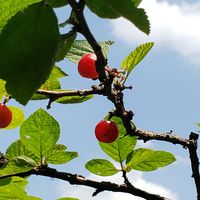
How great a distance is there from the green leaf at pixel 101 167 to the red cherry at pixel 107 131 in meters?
0.16

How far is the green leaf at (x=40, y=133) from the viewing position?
9.34ft

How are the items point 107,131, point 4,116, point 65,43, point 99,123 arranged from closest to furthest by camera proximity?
1. point 65,43
2. point 107,131
3. point 4,116
4. point 99,123

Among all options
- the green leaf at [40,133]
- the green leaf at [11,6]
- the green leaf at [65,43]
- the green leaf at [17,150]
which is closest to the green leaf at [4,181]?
the green leaf at [40,133]

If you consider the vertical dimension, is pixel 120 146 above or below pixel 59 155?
above

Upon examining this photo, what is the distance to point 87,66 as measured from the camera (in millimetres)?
2455

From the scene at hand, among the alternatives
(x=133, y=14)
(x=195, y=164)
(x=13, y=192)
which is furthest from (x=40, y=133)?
(x=133, y=14)

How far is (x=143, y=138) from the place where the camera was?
8.34ft

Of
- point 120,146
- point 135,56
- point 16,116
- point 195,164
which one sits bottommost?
point 195,164

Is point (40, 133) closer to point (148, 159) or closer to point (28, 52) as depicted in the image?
point (148, 159)

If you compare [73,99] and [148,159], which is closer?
[73,99]

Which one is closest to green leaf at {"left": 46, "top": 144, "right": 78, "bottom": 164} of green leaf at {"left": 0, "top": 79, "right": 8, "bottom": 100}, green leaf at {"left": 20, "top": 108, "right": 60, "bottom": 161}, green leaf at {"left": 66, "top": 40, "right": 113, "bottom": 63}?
green leaf at {"left": 20, "top": 108, "right": 60, "bottom": 161}

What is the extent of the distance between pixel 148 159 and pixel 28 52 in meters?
1.94

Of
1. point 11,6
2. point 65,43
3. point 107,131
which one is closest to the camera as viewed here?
point 11,6

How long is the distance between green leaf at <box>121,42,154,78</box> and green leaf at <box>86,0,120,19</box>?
1211 mm
